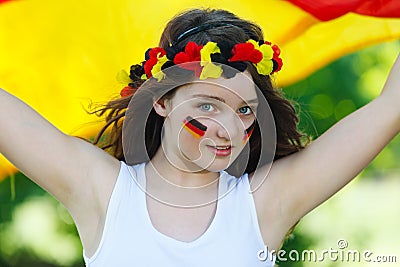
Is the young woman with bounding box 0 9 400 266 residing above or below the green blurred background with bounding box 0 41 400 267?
above

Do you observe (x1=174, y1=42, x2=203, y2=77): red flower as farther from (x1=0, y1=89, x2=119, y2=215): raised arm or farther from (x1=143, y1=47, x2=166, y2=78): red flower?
(x1=0, y1=89, x2=119, y2=215): raised arm

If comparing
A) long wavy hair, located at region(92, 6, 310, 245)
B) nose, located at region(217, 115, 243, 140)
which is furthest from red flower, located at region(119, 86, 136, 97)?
nose, located at region(217, 115, 243, 140)

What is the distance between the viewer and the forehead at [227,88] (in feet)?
4.82

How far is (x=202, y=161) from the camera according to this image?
148 cm

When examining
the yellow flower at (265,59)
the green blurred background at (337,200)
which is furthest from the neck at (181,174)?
the green blurred background at (337,200)

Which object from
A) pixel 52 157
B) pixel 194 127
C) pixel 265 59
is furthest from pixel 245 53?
pixel 52 157

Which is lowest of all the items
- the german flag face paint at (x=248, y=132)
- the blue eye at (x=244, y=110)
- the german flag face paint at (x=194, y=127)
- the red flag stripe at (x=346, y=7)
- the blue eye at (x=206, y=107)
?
the red flag stripe at (x=346, y=7)

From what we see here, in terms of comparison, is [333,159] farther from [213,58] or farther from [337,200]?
[337,200]

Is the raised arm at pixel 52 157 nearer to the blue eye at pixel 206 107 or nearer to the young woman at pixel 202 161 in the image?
the young woman at pixel 202 161

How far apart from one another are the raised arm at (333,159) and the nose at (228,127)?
139 mm

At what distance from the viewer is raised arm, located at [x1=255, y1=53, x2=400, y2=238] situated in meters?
1.45

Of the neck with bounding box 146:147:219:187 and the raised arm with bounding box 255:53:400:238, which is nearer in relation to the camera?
the raised arm with bounding box 255:53:400:238

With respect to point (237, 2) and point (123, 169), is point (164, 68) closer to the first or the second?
point (123, 169)

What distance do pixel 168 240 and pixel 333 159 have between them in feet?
1.10
